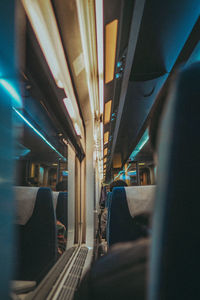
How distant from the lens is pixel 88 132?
360 centimetres

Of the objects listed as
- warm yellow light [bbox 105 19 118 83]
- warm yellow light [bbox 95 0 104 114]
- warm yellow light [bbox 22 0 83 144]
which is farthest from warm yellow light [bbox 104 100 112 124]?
warm yellow light [bbox 22 0 83 144]

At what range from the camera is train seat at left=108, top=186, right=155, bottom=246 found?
152 cm

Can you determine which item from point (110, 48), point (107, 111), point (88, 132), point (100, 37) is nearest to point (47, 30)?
point (100, 37)

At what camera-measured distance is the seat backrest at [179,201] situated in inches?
13.7

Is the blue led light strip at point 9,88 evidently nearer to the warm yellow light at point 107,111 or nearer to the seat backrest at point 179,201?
the seat backrest at point 179,201

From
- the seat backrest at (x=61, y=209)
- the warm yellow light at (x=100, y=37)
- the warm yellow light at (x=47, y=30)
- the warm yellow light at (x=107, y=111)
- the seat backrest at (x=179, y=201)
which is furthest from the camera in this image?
the warm yellow light at (x=107, y=111)

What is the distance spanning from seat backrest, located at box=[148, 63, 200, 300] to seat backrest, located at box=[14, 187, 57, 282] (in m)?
1.36

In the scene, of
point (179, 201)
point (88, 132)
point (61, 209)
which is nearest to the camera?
point (179, 201)

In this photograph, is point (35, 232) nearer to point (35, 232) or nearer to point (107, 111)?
point (35, 232)

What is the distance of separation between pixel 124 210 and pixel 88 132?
2.36 meters

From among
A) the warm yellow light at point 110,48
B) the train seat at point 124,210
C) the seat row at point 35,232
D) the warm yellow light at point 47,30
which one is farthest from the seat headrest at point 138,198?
the warm yellow light at point 110,48

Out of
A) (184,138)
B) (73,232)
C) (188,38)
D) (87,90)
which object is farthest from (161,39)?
(73,232)

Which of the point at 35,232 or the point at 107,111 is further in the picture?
the point at 107,111

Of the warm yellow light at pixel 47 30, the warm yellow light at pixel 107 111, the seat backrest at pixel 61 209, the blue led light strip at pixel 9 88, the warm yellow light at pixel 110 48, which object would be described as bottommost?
the seat backrest at pixel 61 209
